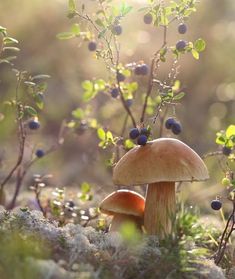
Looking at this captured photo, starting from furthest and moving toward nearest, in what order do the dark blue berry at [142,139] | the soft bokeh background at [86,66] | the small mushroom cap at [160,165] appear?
1. the soft bokeh background at [86,66]
2. the dark blue berry at [142,139]
3. the small mushroom cap at [160,165]

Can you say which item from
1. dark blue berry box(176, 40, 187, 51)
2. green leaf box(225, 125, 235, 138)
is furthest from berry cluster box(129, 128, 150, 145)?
dark blue berry box(176, 40, 187, 51)

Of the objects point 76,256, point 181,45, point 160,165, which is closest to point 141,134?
point 160,165

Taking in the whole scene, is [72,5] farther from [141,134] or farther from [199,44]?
[141,134]

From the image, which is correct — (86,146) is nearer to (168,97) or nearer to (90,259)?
(168,97)

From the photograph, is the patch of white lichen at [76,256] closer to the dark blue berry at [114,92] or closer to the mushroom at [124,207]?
the mushroom at [124,207]

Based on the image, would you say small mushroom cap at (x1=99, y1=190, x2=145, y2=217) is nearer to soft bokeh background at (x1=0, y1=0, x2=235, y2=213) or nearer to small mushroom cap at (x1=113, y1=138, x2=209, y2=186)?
small mushroom cap at (x1=113, y1=138, x2=209, y2=186)

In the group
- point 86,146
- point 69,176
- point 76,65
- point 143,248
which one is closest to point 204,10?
point 76,65

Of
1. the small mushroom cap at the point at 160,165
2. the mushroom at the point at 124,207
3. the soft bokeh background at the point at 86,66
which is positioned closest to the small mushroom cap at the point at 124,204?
the mushroom at the point at 124,207
